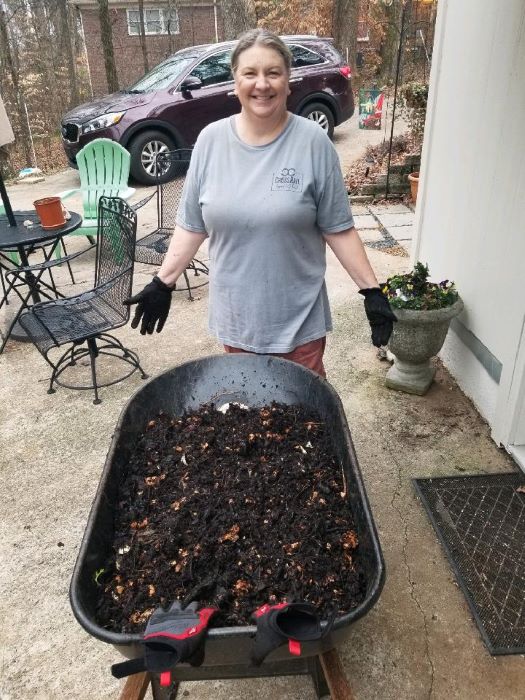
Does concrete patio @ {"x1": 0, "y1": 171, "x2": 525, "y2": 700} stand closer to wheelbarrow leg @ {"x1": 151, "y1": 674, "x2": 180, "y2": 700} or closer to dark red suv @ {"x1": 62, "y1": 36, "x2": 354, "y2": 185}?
wheelbarrow leg @ {"x1": 151, "y1": 674, "x2": 180, "y2": 700}

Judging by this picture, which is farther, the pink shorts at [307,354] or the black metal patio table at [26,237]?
the black metal patio table at [26,237]

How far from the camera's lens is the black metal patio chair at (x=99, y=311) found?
312 centimetres

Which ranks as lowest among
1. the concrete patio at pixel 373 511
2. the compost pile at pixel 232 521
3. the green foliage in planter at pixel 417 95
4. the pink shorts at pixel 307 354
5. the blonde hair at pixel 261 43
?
the concrete patio at pixel 373 511

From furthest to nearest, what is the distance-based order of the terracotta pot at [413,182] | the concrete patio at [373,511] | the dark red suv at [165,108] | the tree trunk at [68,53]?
the tree trunk at [68,53]
the dark red suv at [165,108]
the terracotta pot at [413,182]
the concrete patio at [373,511]

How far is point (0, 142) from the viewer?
3492mm

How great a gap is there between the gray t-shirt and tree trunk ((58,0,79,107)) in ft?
45.5

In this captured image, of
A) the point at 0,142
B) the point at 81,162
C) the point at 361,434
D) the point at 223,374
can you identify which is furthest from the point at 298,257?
the point at 81,162

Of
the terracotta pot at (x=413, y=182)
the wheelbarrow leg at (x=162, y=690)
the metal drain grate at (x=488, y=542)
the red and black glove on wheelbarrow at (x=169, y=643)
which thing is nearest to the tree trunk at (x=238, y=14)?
the terracotta pot at (x=413, y=182)

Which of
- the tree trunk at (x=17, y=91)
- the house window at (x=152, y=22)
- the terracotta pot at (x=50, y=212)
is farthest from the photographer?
the house window at (x=152, y=22)

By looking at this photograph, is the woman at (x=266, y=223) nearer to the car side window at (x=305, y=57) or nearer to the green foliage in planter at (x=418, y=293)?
the green foliage in planter at (x=418, y=293)

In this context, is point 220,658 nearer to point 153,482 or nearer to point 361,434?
point 153,482

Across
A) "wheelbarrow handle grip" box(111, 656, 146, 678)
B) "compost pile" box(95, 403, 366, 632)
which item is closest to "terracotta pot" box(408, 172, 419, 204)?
"compost pile" box(95, 403, 366, 632)

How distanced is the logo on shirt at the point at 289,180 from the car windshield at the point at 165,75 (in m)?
7.30

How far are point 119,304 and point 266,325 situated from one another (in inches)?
65.6
